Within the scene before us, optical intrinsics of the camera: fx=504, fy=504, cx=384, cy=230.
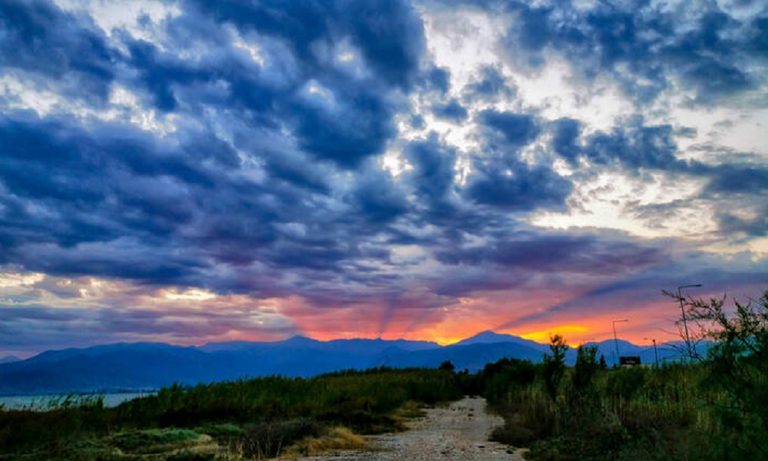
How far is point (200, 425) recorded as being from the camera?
19938mm

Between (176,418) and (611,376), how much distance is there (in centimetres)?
2074

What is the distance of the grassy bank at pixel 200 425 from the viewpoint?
13.8m

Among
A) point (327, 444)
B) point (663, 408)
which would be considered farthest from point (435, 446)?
point (663, 408)

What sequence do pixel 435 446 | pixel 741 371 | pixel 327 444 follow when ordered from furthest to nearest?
pixel 435 446 < pixel 327 444 < pixel 741 371

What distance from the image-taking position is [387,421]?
2503cm

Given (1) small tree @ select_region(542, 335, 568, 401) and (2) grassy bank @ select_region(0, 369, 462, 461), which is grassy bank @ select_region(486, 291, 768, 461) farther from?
(2) grassy bank @ select_region(0, 369, 462, 461)

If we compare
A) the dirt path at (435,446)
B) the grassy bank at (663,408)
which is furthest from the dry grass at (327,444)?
the grassy bank at (663,408)

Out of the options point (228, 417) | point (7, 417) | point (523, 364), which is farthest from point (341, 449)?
point (523, 364)

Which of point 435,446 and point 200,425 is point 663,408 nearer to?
point 435,446

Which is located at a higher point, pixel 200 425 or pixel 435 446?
pixel 200 425

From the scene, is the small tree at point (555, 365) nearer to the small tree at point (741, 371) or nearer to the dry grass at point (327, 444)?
the dry grass at point (327, 444)

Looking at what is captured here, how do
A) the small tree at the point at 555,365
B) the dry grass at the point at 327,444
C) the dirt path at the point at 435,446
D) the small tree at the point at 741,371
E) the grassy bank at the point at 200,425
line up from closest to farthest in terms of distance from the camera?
the small tree at the point at 741,371, the grassy bank at the point at 200,425, the dirt path at the point at 435,446, the dry grass at the point at 327,444, the small tree at the point at 555,365

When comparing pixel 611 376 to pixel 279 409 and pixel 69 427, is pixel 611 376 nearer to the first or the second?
pixel 279 409

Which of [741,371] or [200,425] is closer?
[741,371]
